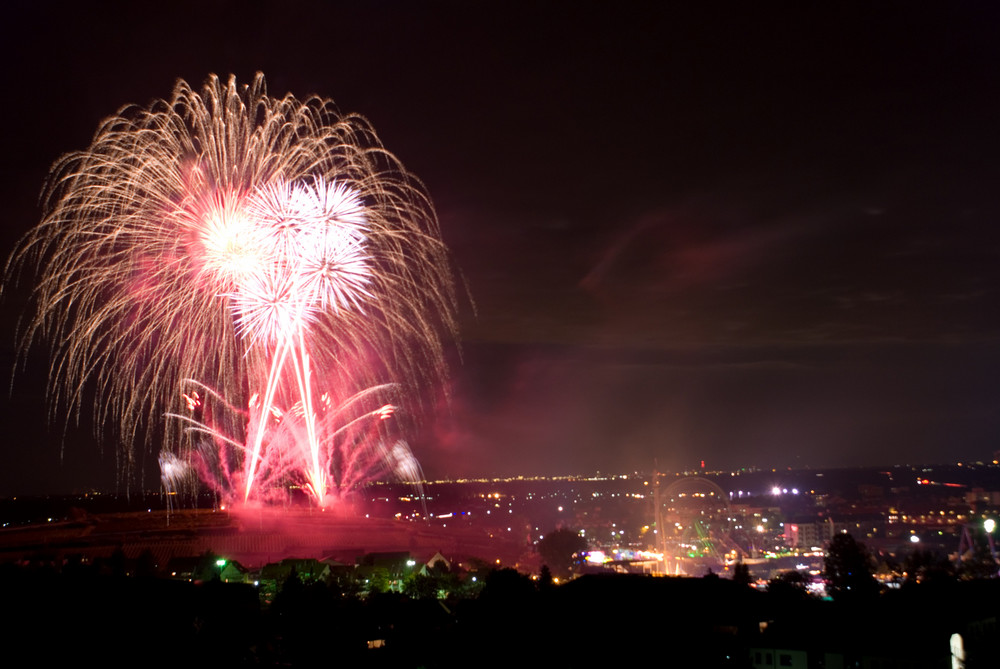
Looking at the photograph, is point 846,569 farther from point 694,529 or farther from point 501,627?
point 694,529

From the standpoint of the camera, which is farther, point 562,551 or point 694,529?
point 694,529

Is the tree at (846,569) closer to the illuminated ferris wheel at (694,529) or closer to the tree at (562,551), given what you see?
the tree at (562,551)

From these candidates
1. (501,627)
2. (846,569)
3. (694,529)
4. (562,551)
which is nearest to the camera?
(501,627)

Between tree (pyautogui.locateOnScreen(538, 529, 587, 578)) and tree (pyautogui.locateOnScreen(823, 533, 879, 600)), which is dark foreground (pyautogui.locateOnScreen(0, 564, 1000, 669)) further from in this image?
tree (pyautogui.locateOnScreen(538, 529, 587, 578))

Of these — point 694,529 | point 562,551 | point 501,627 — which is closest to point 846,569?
point 501,627

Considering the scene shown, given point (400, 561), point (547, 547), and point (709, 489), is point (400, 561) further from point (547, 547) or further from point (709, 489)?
point (709, 489)

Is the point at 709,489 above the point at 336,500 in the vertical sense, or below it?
below

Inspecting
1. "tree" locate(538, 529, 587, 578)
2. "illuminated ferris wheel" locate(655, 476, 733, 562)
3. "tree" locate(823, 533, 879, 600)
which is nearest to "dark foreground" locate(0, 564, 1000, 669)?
"tree" locate(823, 533, 879, 600)

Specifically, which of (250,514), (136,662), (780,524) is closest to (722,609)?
(136,662)

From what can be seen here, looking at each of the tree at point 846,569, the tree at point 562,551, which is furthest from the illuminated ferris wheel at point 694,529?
the tree at point 846,569
